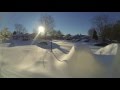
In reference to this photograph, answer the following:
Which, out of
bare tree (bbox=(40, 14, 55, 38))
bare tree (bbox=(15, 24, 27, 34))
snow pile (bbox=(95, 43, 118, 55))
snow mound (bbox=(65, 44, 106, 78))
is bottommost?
snow mound (bbox=(65, 44, 106, 78))

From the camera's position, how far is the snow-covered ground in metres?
3.45

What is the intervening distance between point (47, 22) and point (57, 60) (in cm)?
54

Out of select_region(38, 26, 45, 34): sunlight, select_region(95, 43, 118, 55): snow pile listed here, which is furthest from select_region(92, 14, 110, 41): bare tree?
select_region(38, 26, 45, 34): sunlight

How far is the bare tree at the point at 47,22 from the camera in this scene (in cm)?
346

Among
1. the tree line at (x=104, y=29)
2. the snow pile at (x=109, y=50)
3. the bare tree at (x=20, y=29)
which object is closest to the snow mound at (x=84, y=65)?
the snow pile at (x=109, y=50)

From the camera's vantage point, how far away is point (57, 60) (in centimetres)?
349

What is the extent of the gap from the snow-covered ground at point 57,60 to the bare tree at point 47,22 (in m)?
0.18

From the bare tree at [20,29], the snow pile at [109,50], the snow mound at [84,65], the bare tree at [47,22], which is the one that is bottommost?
the snow mound at [84,65]

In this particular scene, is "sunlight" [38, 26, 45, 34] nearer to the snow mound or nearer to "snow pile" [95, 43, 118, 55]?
the snow mound

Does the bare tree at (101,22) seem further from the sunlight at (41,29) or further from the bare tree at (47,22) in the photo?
the sunlight at (41,29)

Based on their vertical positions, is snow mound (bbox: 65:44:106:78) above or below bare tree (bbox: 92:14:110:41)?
below

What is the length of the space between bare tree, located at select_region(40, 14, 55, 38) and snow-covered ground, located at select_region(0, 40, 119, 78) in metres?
0.18
